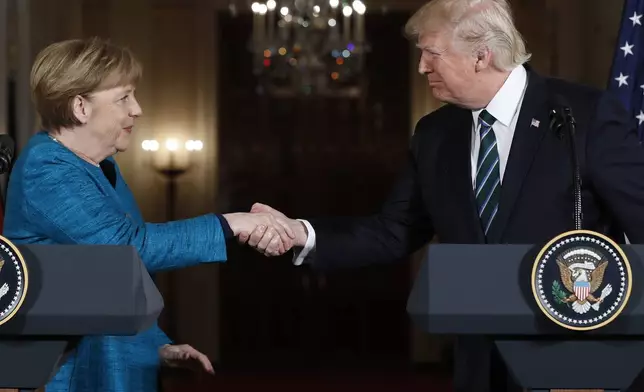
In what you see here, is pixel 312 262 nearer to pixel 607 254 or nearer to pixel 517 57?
pixel 517 57

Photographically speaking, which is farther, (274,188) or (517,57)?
(274,188)

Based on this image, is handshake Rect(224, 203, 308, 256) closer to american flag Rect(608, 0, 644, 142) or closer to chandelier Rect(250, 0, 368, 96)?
american flag Rect(608, 0, 644, 142)

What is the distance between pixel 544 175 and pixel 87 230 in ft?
3.05

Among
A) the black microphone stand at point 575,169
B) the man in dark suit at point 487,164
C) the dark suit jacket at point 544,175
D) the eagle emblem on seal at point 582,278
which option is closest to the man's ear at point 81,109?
the man in dark suit at point 487,164

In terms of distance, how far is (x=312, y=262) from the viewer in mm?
2730

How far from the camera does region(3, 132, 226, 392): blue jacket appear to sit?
2.04 metres

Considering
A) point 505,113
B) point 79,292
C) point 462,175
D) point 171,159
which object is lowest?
point 171,159

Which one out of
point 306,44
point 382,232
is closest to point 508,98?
point 382,232

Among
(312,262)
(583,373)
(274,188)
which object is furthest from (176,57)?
(583,373)

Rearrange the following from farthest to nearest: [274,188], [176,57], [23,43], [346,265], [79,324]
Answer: [274,188], [176,57], [23,43], [346,265], [79,324]

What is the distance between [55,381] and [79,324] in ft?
1.54

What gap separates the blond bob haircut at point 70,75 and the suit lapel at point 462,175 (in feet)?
2.46

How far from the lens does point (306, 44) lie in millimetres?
8227

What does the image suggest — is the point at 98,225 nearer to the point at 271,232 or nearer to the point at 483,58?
the point at 271,232
